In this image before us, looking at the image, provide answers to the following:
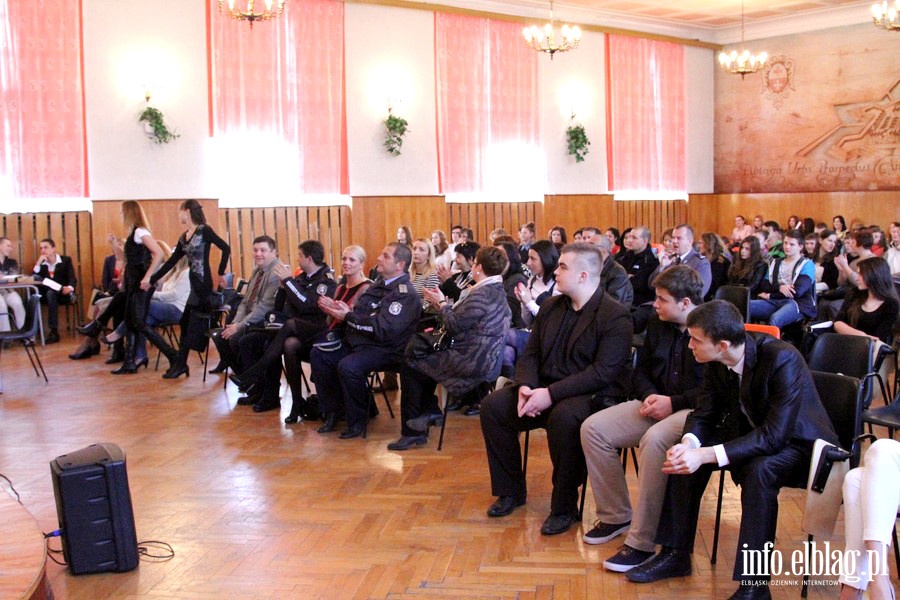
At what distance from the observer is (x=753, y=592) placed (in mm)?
3080

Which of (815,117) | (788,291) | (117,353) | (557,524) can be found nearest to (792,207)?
(815,117)

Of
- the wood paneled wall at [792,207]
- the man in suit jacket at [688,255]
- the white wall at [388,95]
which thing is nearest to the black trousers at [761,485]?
the man in suit jacket at [688,255]

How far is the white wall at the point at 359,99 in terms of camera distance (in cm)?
1036

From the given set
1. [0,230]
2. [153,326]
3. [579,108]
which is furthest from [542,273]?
[579,108]

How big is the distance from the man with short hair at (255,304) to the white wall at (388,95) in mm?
5490

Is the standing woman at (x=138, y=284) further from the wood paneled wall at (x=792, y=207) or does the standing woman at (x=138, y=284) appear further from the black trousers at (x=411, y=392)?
the wood paneled wall at (x=792, y=207)

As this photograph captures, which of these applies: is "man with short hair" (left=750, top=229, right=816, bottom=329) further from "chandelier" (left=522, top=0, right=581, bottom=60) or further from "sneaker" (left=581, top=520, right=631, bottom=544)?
"chandelier" (left=522, top=0, right=581, bottom=60)

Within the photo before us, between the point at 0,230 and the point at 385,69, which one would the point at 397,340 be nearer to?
the point at 0,230

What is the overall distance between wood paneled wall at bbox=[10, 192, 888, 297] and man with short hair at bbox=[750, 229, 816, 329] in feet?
20.1

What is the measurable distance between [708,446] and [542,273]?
2815mm

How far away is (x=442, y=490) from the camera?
4.43m

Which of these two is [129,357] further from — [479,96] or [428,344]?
[479,96]

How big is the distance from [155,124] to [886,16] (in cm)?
923

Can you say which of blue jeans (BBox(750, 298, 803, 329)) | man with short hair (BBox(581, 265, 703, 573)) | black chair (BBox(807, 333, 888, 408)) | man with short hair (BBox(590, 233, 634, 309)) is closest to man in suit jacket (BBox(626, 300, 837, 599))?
man with short hair (BBox(581, 265, 703, 573))
